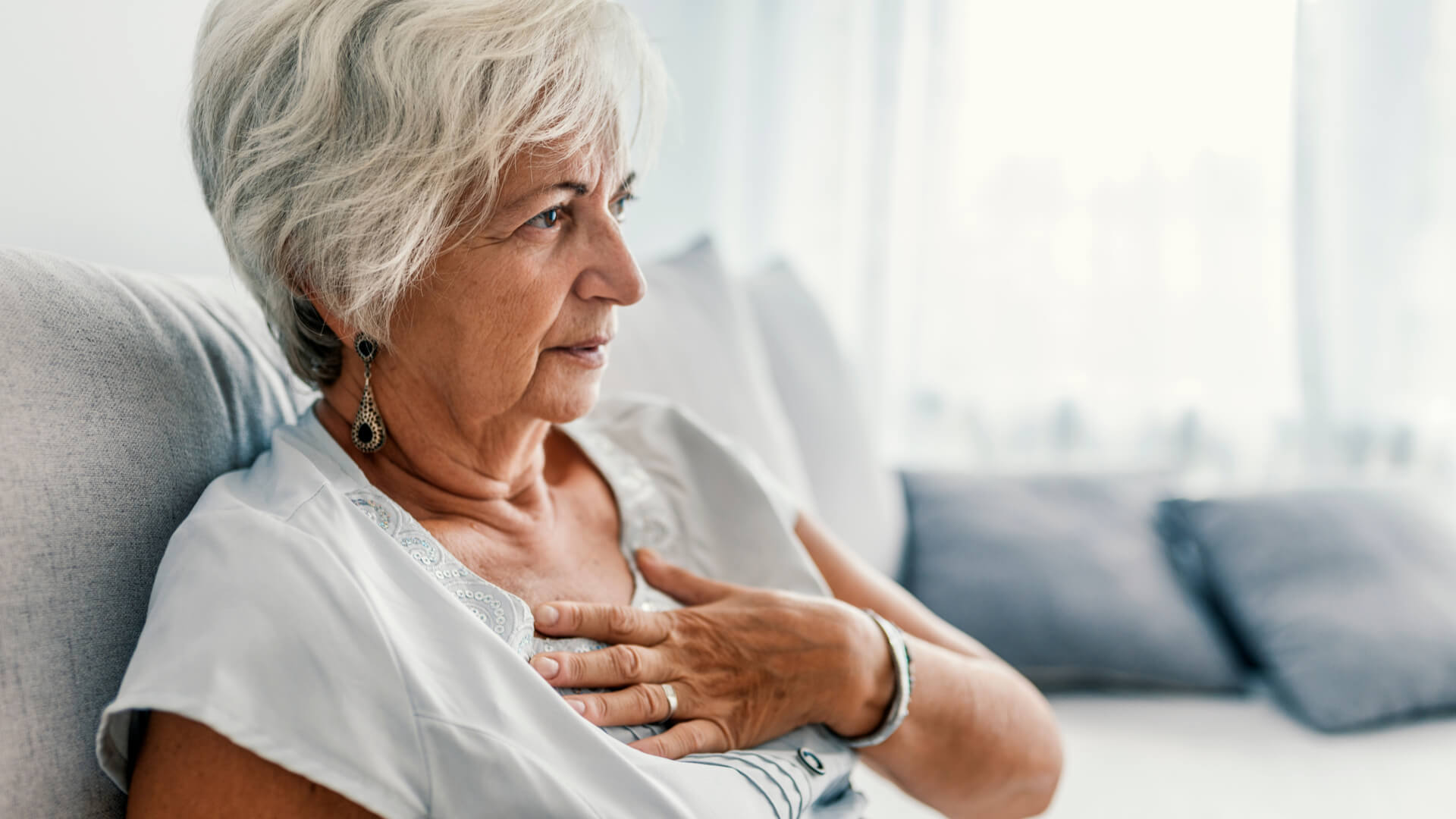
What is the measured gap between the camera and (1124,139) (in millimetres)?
2371

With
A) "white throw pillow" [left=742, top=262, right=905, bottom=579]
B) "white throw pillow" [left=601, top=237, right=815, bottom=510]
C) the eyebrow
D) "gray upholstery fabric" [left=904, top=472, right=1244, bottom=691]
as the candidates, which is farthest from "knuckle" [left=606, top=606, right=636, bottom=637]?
"gray upholstery fabric" [left=904, top=472, right=1244, bottom=691]

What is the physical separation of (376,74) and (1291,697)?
1.58 metres

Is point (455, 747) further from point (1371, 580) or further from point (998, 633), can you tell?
point (1371, 580)

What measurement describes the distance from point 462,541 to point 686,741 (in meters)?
0.26

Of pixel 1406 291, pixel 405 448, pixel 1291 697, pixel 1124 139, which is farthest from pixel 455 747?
pixel 1406 291

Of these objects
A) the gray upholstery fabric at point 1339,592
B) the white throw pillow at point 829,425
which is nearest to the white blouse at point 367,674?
the white throw pillow at point 829,425

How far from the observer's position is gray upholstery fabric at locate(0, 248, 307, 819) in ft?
2.00

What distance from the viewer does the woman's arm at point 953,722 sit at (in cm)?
100

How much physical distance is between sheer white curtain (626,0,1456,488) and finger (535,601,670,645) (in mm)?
1561

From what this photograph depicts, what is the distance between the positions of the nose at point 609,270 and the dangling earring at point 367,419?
0.62 ft

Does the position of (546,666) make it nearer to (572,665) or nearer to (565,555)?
(572,665)

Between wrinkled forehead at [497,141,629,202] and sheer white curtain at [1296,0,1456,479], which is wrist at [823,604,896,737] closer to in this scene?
wrinkled forehead at [497,141,629,202]

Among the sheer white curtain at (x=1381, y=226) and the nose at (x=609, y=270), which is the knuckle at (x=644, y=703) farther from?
the sheer white curtain at (x=1381, y=226)

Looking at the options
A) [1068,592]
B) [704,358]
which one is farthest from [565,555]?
[1068,592]
